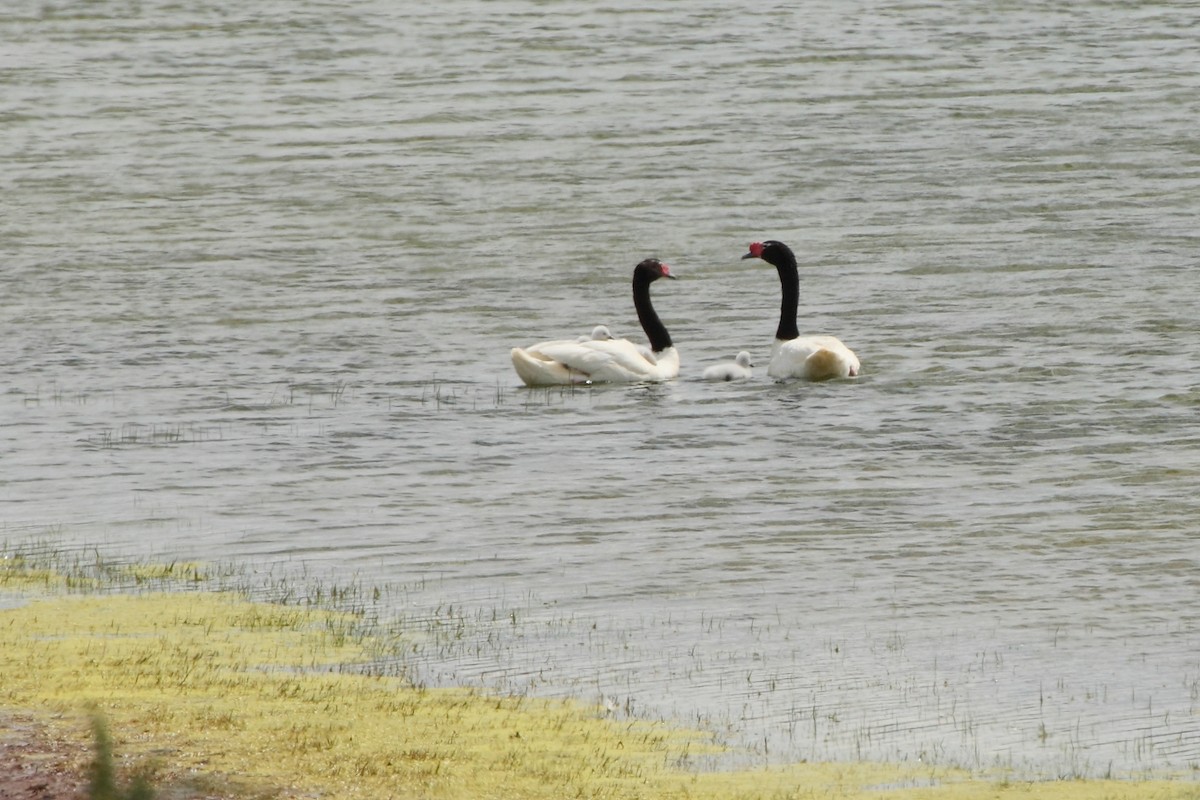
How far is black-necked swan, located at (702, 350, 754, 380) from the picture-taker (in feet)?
58.0

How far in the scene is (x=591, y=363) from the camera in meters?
17.7

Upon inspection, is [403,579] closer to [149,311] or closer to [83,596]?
[83,596]

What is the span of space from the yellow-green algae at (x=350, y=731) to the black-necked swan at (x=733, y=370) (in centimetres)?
809

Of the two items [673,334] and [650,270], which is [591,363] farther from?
[673,334]

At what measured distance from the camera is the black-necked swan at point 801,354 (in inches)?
679

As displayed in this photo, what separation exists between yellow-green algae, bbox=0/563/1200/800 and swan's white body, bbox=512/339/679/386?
7.39 m

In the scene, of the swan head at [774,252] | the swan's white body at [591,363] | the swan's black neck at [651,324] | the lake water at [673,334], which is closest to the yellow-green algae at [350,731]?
the lake water at [673,334]

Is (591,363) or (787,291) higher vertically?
(787,291)

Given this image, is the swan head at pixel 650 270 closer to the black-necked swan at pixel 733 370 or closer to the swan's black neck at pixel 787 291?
the swan's black neck at pixel 787 291

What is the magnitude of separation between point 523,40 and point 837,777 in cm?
3116

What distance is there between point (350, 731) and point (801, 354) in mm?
9870

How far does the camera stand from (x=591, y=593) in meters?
10.9

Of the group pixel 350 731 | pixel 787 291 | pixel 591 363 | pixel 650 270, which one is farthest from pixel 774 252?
pixel 350 731

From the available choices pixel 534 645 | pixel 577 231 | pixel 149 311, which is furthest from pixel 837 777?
pixel 577 231
